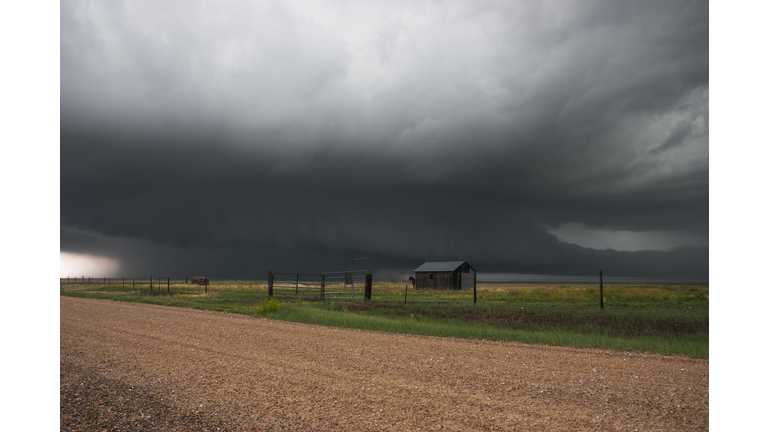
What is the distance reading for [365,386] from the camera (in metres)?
6.46

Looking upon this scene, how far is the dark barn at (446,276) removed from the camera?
5750 cm

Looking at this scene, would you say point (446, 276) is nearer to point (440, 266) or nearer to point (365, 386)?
point (440, 266)

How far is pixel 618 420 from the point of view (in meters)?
5.21

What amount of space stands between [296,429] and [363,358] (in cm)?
386

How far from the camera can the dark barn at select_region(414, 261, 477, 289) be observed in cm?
5750

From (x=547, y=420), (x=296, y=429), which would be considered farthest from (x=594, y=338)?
(x=296, y=429)

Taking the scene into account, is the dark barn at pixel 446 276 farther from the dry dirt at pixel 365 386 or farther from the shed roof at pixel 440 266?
the dry dirt at pixel 365 386

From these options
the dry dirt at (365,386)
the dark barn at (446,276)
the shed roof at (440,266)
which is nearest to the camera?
the dry dirt at (365,386)

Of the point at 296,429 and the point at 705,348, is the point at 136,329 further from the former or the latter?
the point at 705,348

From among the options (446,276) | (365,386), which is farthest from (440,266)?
(365,386)

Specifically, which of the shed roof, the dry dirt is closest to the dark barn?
the shed roof

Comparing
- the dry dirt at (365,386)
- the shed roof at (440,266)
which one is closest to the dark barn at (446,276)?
the shed roof at (440,266)

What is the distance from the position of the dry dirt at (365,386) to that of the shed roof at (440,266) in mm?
48650

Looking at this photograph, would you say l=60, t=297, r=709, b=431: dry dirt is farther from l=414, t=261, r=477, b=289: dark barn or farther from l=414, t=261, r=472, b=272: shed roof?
l=414, t=261, r=472, b=272: shed roof
